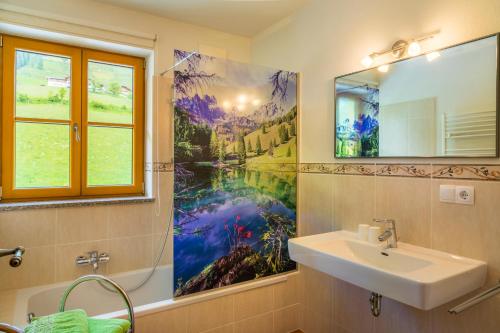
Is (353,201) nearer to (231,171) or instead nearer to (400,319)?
(400,319)

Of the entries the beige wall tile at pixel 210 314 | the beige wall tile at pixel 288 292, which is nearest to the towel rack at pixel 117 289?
the beige wall tile at pixel 210 314

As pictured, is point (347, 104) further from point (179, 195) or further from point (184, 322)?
point (184, 322)

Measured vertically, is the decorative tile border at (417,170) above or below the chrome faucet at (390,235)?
above

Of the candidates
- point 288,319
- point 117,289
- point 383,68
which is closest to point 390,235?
point 383,68

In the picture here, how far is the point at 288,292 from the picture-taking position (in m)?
2.37

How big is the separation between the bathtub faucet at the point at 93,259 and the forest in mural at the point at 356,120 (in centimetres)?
198

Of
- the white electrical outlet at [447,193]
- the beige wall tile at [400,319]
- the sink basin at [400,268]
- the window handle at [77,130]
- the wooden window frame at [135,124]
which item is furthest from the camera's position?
the wooden window frame at [135,124]

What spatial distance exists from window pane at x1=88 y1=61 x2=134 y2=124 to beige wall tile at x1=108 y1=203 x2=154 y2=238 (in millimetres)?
771

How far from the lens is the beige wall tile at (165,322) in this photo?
181 centimetres

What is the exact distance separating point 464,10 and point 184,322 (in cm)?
235

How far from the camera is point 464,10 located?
4.92ft

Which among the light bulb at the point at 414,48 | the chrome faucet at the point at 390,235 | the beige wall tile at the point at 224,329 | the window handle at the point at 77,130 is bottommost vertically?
the beige wall tile at the point at 224,329

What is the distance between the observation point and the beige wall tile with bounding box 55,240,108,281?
7.53ft

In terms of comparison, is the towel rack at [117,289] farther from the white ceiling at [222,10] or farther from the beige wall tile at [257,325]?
the white ceiling at [222,10]
